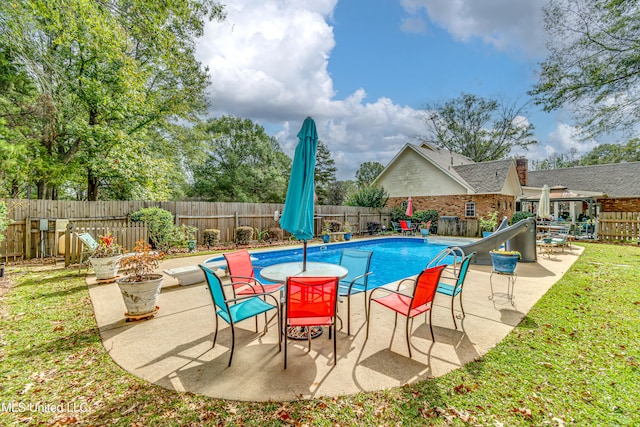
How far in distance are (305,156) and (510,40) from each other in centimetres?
1148

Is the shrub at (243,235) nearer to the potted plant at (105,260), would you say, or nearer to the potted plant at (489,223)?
the potted plant at (105,260)

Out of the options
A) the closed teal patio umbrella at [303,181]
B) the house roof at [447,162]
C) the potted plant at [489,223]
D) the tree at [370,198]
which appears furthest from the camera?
the tree at [370,198]

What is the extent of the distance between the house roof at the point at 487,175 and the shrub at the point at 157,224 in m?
17.9

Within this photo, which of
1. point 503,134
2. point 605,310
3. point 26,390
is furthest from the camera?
point 503,134

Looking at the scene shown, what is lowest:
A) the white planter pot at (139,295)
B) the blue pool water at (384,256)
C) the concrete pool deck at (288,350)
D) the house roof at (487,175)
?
the blue pool water at (384,256)

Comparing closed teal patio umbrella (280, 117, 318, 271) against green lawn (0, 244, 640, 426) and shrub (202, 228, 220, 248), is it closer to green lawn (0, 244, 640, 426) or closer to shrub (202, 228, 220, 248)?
green lawn (0, 244, 640, 426)

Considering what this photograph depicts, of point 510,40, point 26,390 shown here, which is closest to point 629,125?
Result: point 510,40

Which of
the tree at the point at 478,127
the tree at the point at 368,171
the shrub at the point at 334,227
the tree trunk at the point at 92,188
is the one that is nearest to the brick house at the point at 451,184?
the shrub at the point at 334,227

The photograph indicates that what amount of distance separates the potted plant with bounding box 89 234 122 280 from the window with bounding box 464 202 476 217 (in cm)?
1892

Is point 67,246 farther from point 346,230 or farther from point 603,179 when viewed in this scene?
point 603,179

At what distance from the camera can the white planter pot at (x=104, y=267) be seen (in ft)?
Result: 18.5

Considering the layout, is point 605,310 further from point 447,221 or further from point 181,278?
point 447,221

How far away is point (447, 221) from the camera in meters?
18.4

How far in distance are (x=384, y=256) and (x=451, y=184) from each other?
10.7 metres
